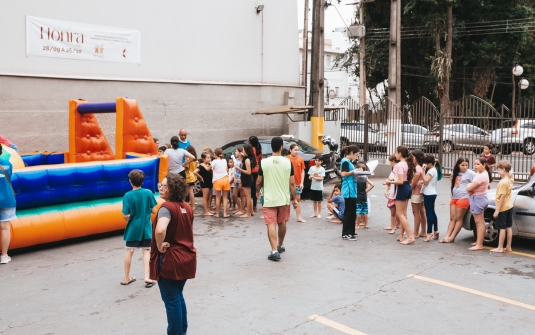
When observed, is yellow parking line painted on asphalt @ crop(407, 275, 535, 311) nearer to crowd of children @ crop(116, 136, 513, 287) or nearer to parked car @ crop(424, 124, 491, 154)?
crowd of children @ crop(116, 136, 513, 287)

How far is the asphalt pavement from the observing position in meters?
6.01

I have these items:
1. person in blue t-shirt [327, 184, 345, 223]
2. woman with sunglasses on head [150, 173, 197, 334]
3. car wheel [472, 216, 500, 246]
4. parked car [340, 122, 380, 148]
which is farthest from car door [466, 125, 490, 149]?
woman with sunglasses on head [150, 173, 197, 334]

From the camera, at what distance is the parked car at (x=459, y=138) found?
688 inches

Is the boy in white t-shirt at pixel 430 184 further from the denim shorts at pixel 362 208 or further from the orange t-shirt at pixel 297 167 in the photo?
the orange t-shirt at pixel 297 167

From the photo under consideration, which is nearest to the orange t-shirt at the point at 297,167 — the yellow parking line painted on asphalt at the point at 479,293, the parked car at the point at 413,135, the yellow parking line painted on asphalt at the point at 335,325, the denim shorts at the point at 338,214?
the denim shorts at the point at 338,214

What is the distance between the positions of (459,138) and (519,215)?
8556mm

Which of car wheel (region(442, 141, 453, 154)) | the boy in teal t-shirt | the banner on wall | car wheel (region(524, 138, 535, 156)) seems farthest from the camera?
car wheel (region(442, 141, 453, 154))

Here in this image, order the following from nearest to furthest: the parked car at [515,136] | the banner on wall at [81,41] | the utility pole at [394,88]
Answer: the banner on wall at [81,41] → the parked car at [515,136] → the utility pole at [394,88]

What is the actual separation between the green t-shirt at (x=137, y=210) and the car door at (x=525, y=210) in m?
5.66

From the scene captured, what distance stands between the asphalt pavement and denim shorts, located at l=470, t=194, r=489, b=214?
25.6 inches

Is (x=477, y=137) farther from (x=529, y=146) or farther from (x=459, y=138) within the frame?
(x=529, y=146)

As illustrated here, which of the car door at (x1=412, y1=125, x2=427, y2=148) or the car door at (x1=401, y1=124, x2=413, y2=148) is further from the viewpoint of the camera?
the car door at (x1=401, y1=124, x2=413, y2=148)

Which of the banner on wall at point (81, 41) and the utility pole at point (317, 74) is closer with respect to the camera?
the banner on wall at point (81, 41)

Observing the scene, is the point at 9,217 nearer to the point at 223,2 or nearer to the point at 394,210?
the point at 394,210
